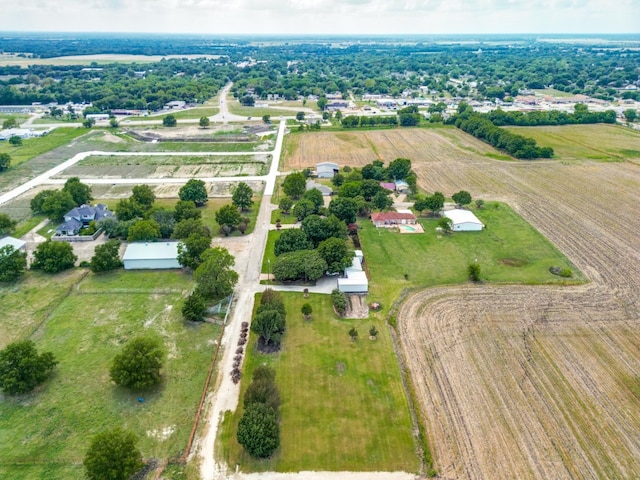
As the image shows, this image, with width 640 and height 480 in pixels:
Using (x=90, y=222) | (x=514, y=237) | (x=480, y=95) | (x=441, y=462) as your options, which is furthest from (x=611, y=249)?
(x=480, y=95)

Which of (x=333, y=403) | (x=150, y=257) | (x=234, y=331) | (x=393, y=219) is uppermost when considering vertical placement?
(x=150, y=257)

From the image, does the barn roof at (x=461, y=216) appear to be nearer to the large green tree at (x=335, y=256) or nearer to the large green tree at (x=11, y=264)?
the large green tree at (x=335, y=256)

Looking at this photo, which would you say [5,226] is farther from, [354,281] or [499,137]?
[499,137]

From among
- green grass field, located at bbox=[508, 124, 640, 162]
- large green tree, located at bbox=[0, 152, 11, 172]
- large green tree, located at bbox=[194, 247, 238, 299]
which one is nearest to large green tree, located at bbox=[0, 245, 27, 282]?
large green tree, located at bbox=[194, 247, 238, 299]

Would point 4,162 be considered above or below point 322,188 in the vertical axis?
above

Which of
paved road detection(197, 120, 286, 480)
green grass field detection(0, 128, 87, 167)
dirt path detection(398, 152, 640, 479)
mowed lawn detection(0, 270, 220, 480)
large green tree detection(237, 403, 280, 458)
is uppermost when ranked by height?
large green tree detection(237, 403, 280, 458)

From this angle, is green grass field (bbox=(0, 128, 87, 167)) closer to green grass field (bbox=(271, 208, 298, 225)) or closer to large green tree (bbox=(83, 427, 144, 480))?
green grass field (bbox=(271, 208, 298, 225))

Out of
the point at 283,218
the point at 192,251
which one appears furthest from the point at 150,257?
the point at 283,218
